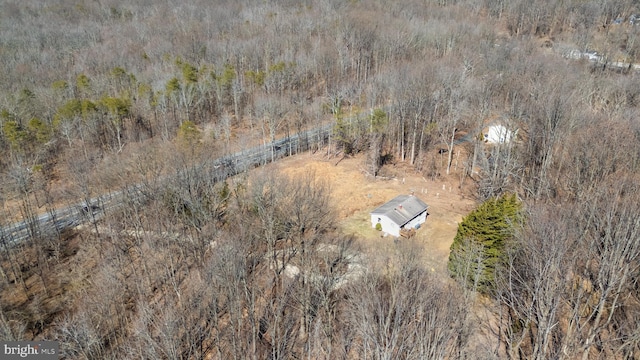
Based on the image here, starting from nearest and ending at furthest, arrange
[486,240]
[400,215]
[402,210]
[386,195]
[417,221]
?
1. [486,240]
2. [400,215]
3. [402,210]
4. [417,221]
5. [386,195]

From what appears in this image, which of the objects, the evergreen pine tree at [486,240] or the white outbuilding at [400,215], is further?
the white outbuilding at [400,215]

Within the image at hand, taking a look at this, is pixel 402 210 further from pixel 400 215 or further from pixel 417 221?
pixel 417 221

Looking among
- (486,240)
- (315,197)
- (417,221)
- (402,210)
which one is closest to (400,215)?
(402,210)

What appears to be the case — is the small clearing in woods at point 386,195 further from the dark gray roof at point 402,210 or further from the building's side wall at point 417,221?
the dark gray roof at point 402,210

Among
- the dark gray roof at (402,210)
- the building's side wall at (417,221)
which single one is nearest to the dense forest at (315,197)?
the dark gray roof at (402,210)

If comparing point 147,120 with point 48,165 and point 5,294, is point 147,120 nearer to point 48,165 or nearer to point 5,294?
point 48,165

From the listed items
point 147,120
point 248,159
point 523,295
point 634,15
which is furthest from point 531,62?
point 634,15

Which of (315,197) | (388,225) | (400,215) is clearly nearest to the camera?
(315,197)

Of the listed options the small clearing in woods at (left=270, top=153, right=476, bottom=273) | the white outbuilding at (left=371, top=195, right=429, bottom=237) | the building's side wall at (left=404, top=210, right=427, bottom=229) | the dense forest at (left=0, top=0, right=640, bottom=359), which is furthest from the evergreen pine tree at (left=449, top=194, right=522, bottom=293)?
the building's side wall at (left=404, top=210, right=427, bottom=229)
